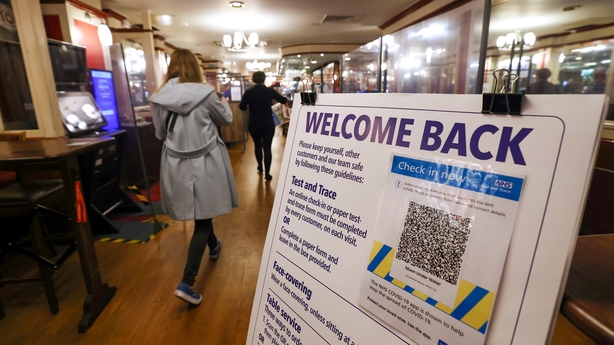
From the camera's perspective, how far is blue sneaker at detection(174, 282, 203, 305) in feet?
6.15

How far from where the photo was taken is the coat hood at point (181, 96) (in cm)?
179

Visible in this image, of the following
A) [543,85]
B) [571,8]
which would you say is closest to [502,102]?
[543,85]

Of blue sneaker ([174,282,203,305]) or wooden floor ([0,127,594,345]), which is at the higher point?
blue sneaker ([174,282,203,305])

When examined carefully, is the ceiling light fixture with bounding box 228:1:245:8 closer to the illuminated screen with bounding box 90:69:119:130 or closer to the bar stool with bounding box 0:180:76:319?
the illuminated screen with bounding box 90:69:119:130

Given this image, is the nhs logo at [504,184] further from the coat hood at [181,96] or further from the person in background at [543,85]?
the person in background at [543,85]

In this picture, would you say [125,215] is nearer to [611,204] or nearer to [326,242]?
[326,242]

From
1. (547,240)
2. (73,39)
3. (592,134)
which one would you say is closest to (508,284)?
(547,240)

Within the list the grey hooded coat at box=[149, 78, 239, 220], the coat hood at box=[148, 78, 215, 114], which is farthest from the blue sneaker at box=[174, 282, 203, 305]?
the coat hood at box=[148, 78, 215, 114]

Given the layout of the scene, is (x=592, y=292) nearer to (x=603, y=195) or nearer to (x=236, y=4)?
(x=603, y=195)

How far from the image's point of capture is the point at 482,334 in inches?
20.7

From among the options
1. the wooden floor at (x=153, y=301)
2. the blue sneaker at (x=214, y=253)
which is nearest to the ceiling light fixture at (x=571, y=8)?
the wooden floor at (x=153, y=301)

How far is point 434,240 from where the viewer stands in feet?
1.95

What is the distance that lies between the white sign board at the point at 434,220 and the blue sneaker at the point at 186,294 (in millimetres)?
1163

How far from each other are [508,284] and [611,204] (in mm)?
1803
